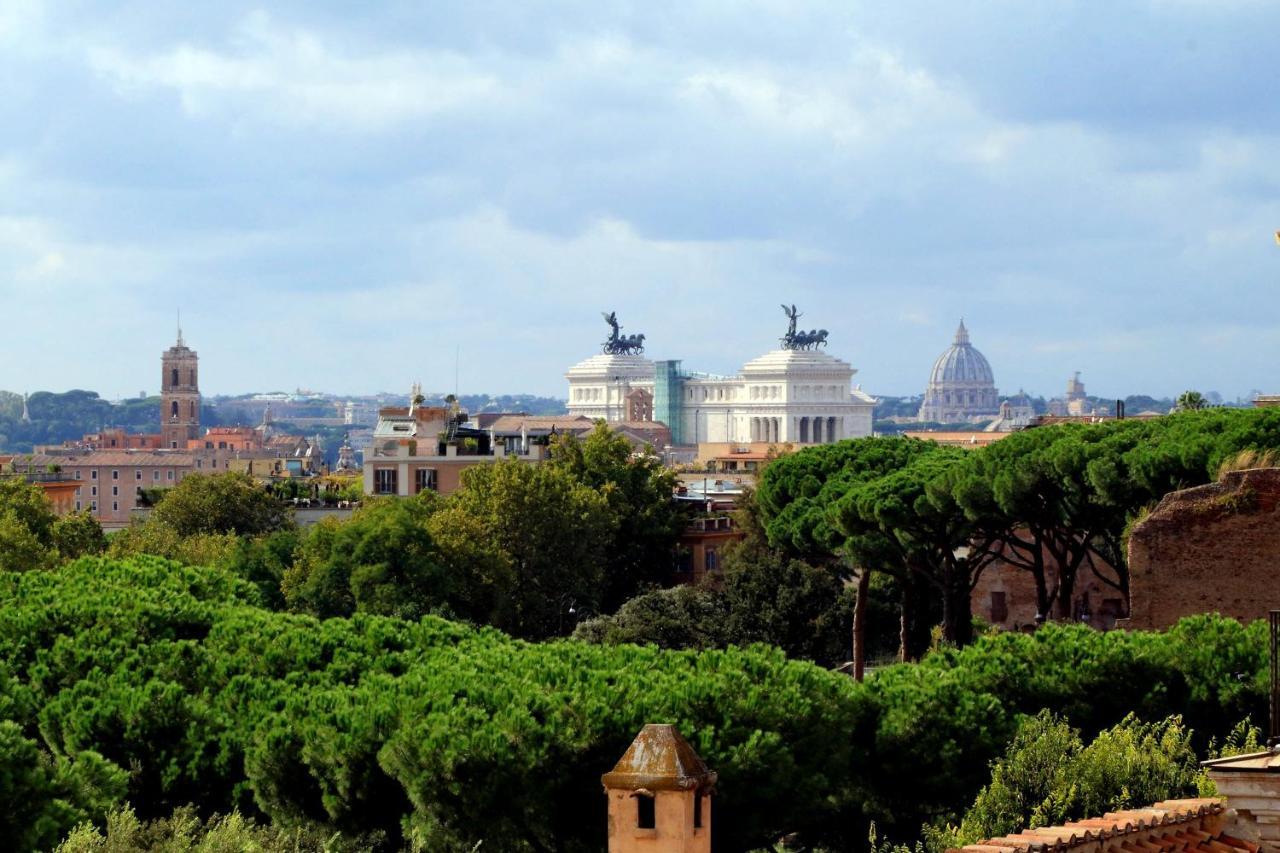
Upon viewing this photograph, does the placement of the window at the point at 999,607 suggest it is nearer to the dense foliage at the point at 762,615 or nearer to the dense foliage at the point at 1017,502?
the dense foliage at the point at 1017,502

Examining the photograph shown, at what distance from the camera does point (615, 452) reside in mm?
67750

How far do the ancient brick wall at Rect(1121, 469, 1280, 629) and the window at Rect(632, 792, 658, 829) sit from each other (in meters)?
19.6

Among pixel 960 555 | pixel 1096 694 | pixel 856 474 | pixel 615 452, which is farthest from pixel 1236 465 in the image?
pixel 615 452

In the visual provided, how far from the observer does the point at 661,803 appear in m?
14.9

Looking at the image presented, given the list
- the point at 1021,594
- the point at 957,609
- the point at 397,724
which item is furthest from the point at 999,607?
the point at 397,724

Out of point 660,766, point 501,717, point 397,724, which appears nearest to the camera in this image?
point 660,766

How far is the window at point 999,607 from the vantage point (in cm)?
4884

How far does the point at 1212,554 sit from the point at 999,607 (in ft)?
50.9

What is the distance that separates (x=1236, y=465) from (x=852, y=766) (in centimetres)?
1230

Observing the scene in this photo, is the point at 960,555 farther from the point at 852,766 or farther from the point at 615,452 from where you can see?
the point at 852,766

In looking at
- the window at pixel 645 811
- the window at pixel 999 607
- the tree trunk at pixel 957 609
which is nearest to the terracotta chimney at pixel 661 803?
the window at pixel 645 811

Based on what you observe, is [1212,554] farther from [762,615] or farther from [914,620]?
[762,615]

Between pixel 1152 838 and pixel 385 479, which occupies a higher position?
pixel 385 479

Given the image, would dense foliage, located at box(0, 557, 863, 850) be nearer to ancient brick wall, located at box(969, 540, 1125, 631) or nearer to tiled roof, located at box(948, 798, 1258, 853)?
tiled roof, located at box(948, 798, 1258, 853)
